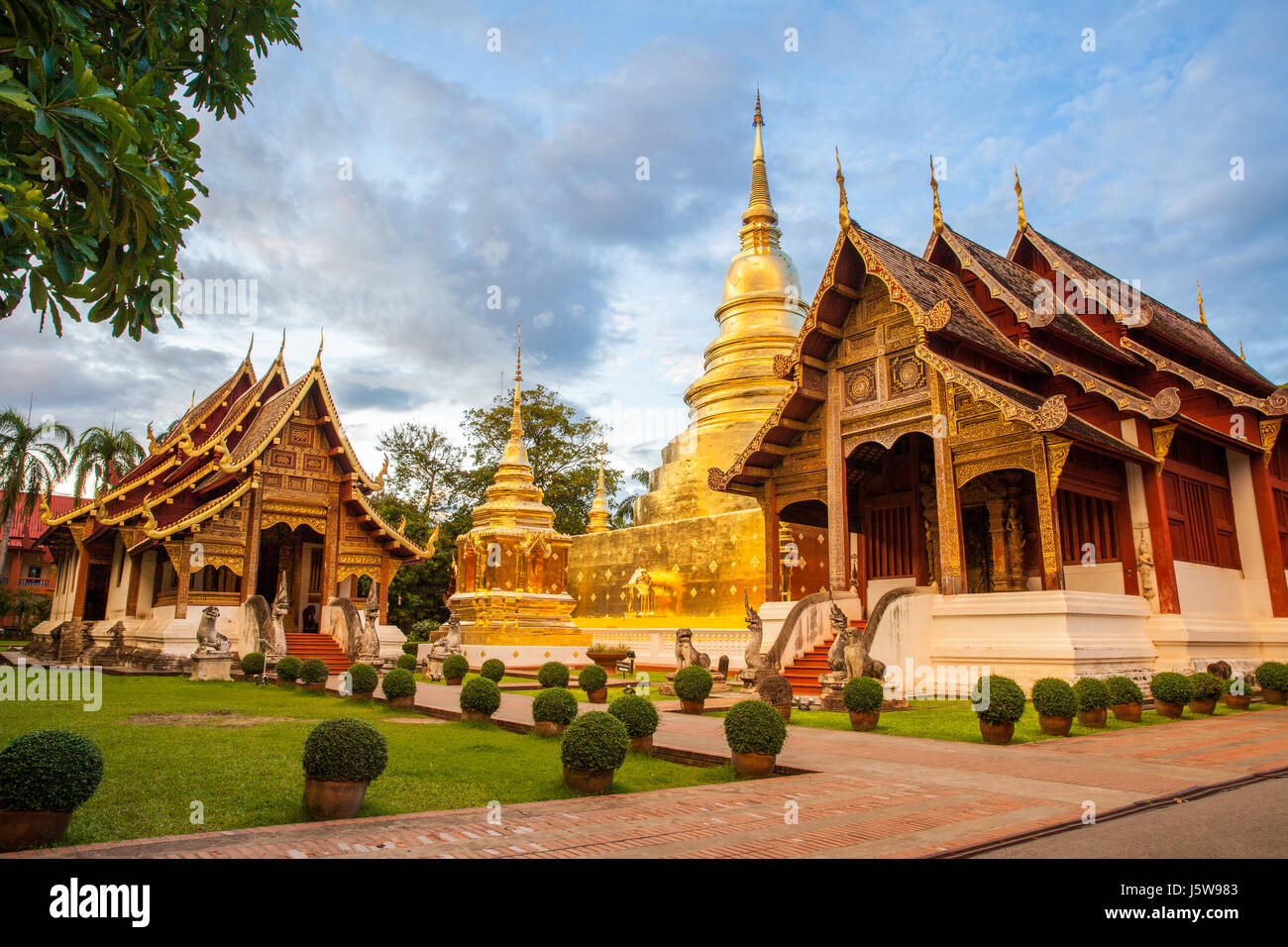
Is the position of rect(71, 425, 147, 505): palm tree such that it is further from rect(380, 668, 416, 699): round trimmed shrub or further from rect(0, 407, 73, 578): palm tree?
rect(380, 668, 416, 699): round trimmed shrub

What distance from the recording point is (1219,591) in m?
17.1

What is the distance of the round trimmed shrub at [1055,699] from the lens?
1020 cm

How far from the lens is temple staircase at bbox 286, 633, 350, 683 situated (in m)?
19.9

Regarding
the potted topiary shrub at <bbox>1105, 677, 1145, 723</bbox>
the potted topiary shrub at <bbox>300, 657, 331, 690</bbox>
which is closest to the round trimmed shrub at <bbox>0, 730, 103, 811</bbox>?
the potted topiary shrub at <bbox>300, 657, 331, 690</bbox>

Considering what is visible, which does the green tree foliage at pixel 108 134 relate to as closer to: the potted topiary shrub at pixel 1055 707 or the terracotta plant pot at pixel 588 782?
the terracotta plant pot at pixel 588 782

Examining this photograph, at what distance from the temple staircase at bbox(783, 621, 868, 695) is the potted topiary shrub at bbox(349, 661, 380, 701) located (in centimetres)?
677

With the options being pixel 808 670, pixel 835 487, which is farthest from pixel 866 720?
pixel 835 487

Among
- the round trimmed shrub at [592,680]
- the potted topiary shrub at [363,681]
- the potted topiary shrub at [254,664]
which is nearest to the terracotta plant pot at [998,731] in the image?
the round trimmed shrub at [592,680]

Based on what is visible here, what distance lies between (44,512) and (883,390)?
881 inches

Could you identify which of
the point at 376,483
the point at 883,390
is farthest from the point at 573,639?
the point at 883,390

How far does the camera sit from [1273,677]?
14.3 metres

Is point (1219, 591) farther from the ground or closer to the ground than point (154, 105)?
closer to the ground

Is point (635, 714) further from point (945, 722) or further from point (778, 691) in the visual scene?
point (945, 722)

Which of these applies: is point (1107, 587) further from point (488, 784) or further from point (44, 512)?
point (44, 512)
